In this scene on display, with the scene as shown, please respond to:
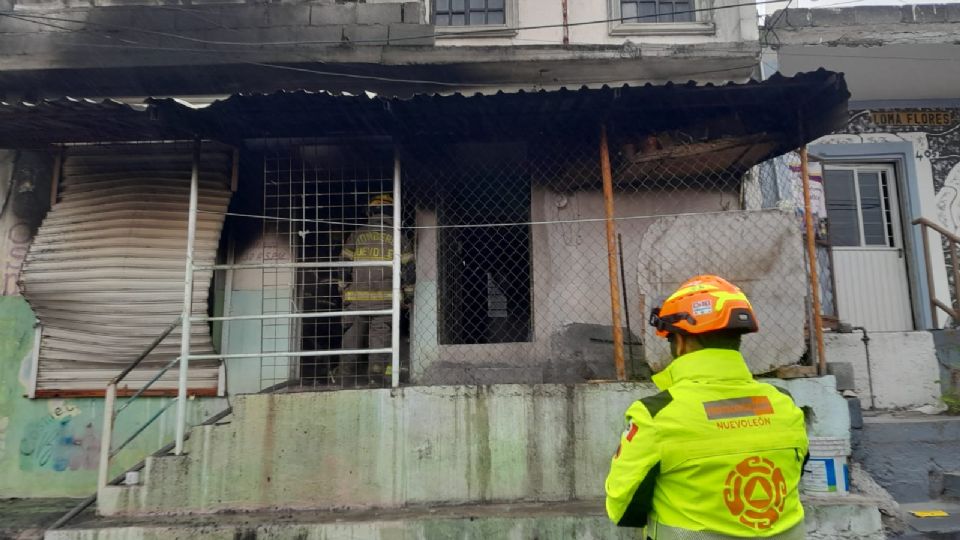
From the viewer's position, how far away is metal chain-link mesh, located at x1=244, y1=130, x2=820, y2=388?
537cm

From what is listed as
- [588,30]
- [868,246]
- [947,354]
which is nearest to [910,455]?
[947,354]

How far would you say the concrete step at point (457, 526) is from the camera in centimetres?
410

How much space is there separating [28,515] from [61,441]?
77cm

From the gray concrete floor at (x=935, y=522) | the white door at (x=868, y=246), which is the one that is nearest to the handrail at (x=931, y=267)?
the white door at (x=868, y=246)

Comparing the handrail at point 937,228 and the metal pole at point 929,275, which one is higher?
the handrail at point 937,228

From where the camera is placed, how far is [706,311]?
1875 millimetres

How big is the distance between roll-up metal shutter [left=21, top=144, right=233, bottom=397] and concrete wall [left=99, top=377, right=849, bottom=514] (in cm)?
134

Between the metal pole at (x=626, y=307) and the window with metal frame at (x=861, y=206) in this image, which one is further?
A: the window with metal frame at (x=861, y=206)

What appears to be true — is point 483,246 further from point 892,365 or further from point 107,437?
point 892,365

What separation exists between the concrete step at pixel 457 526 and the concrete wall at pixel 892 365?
1.88 m

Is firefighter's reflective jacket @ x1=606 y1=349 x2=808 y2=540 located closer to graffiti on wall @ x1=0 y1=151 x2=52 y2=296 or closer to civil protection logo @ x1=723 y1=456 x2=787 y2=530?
civil protection logo @ x1=723 y1=456 x2=787 y2=530

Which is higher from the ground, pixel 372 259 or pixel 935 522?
pixel 372 259

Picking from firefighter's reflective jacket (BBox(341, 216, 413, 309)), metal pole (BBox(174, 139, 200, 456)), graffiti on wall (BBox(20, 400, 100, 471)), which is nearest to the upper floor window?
firefighter's reflective jacket (BBox(341, 216, 413, 309))

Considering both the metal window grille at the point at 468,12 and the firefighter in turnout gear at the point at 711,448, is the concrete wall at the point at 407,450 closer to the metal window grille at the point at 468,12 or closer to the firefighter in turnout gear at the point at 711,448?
the firefighter in turnout gear at the point at 711,448
